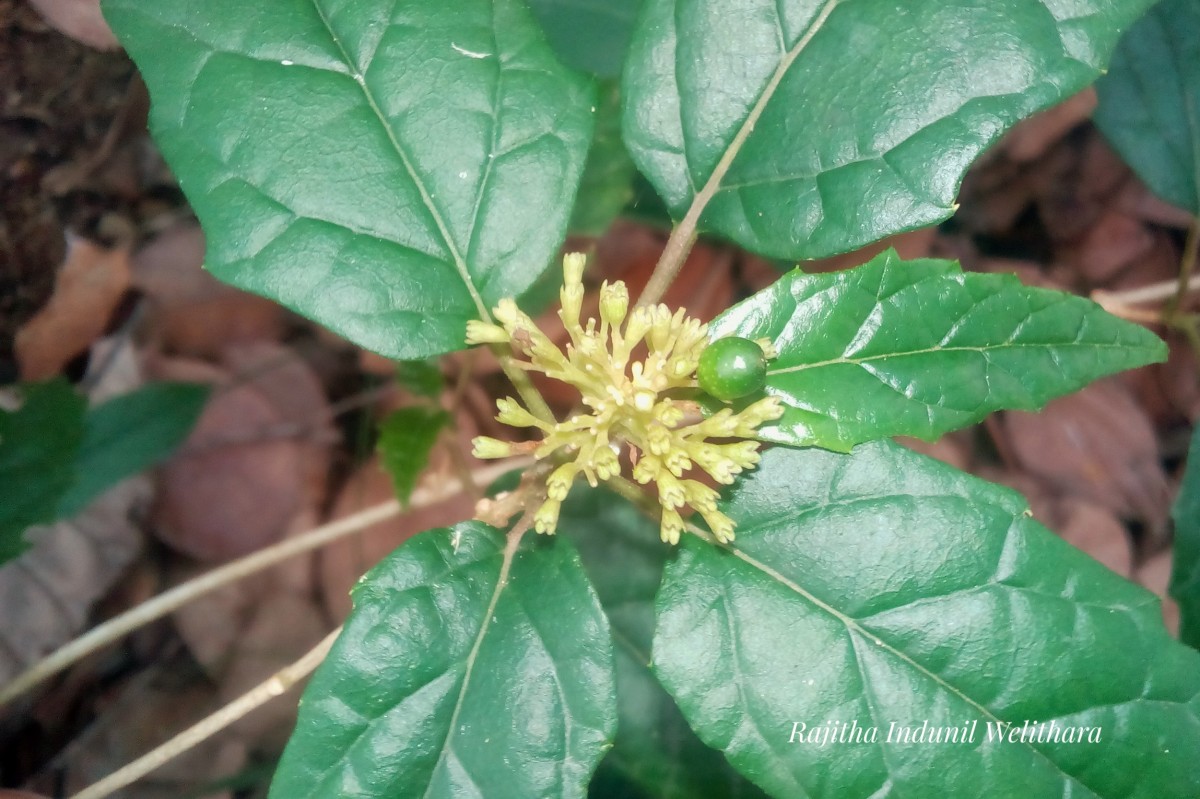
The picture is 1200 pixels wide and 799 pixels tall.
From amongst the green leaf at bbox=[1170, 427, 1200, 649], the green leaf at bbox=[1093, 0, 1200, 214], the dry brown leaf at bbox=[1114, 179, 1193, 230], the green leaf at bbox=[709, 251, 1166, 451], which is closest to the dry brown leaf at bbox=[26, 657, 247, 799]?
the green leaf at bbox=[709, 251, 1166, 451]

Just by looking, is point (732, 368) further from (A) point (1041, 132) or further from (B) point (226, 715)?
(A) point (1041, 132)

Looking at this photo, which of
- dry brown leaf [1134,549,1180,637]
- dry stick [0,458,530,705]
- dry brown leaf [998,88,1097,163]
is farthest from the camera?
dry brown leaf [998,88,1097,163]

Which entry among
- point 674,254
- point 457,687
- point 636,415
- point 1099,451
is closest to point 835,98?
point 674,254

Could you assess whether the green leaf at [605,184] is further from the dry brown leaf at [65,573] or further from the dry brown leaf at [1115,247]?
the dry brown leaf at [1115,247]

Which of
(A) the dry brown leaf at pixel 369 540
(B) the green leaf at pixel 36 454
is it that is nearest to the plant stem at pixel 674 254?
(A) the dry brown leaf at pixel 369 540

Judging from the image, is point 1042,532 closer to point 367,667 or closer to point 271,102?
point 367,667

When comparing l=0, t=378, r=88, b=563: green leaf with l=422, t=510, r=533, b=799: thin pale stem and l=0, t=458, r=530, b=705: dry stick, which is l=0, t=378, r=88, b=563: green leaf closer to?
l=0, t=458, r=530, b=705: dry stick

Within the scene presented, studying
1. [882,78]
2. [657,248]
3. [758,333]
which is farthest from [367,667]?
[657,248]
